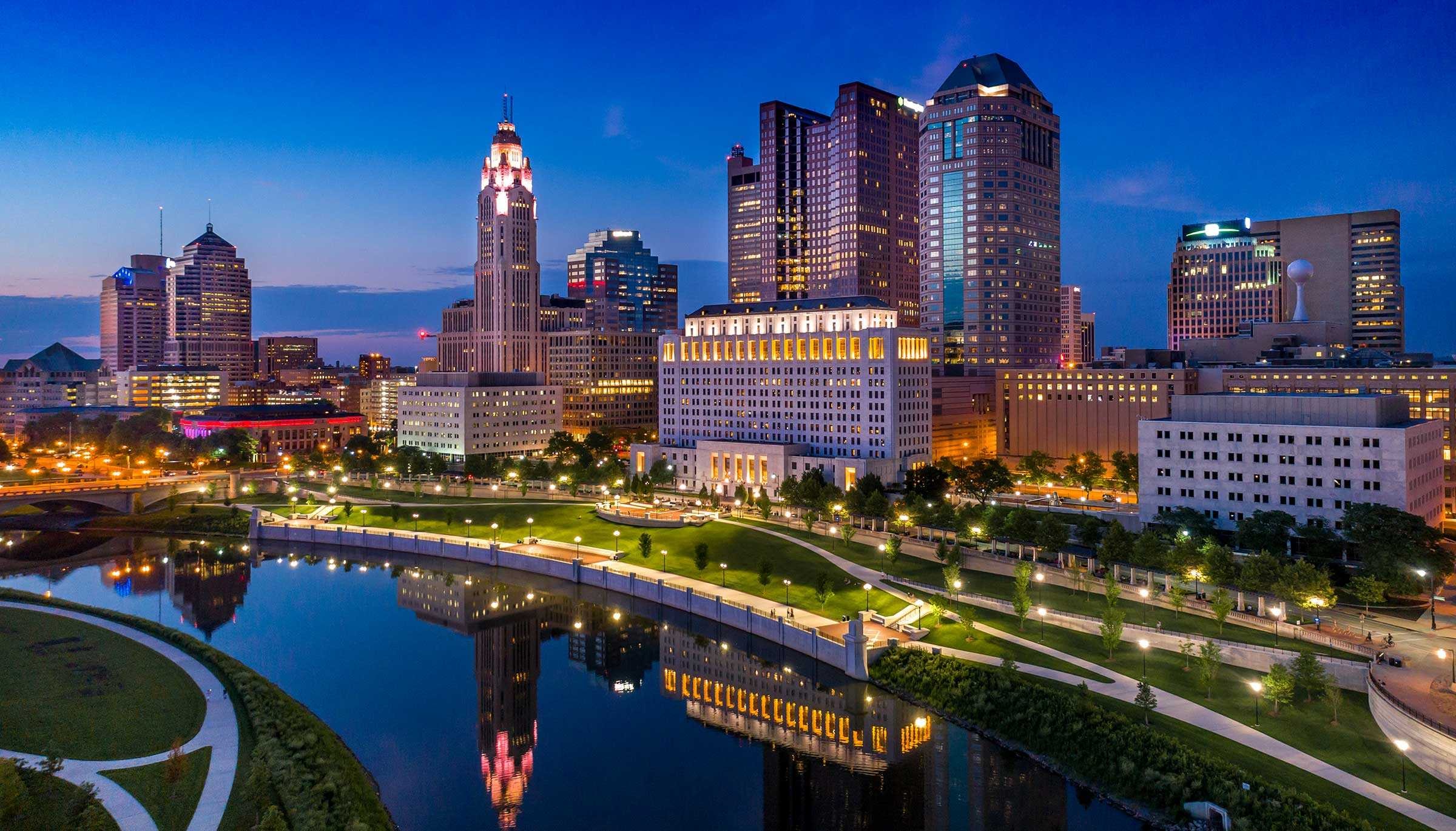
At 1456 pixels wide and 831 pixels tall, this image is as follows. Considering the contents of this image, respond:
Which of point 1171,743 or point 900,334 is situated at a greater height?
point 900,334

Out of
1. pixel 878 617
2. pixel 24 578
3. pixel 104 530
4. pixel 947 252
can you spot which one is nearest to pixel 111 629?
pixel 24 578

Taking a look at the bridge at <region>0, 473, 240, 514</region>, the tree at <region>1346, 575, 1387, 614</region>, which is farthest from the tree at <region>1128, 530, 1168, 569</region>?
the bridge at <region>0, 473, 240, 514</region>

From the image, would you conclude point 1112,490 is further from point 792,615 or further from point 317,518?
point 317,518

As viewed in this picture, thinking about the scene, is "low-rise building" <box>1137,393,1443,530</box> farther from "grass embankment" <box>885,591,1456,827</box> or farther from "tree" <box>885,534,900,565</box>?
"grass embankment" <box>885,591,1456,827</box>

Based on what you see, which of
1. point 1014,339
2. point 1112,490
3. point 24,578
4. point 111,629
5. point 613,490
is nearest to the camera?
point 111,629

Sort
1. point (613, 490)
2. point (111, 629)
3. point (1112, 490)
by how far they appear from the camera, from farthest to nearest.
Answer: point (613, 490) < point (1112, 490) < point (111, 629)

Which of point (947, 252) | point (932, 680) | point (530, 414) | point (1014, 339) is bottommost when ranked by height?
point (932, 680)

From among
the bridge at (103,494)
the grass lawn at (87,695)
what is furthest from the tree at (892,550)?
the bridge at (103,494)

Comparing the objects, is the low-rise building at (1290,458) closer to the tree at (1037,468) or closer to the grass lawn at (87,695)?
the tree at (1037,468)

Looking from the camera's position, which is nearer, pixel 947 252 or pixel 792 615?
pixel 792 615
